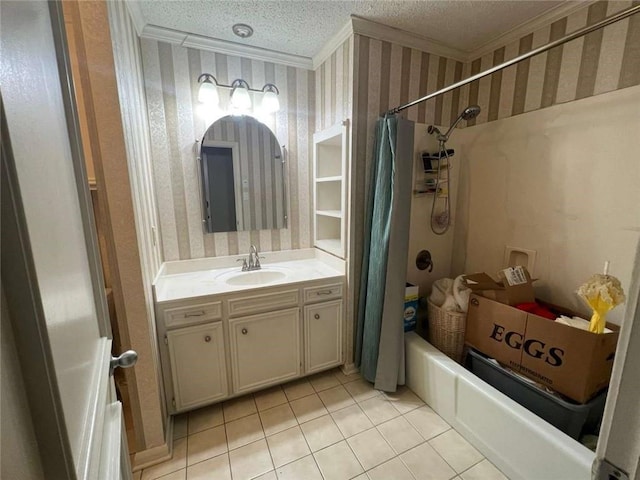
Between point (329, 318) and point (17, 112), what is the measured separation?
183cm

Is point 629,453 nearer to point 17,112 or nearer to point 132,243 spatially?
point 17,112

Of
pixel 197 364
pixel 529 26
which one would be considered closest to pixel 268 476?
pixel 197 364

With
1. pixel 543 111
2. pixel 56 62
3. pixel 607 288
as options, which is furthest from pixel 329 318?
pixel 543 111

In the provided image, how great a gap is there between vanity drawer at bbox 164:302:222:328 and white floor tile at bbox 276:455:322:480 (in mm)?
856

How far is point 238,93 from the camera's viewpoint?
1.89 meters

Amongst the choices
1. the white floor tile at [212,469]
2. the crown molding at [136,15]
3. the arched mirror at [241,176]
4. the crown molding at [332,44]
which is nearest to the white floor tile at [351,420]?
the white floor tile at [212,469]

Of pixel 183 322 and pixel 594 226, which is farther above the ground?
pixel 594 226

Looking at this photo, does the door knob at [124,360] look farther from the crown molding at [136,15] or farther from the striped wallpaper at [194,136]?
the crown molding at [136,15]

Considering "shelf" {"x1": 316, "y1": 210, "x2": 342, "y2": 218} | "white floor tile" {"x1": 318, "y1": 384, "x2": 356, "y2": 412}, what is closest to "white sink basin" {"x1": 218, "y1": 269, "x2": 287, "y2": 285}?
"shelf" {"x1": 316, "y1": 210, "x2": 342, "y2": 218}

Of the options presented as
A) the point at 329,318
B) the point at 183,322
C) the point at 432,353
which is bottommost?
the point at 432,353

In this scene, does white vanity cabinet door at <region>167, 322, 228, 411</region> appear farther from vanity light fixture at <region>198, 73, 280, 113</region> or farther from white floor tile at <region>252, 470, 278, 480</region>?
vanity light fixture at <region>198, 73, 280, 113</region>

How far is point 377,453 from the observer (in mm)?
1474

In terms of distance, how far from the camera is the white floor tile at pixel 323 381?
196 cm

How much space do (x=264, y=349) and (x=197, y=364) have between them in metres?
0.40
